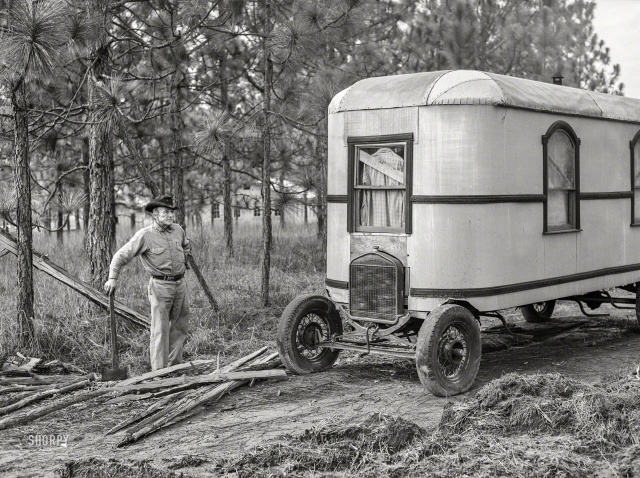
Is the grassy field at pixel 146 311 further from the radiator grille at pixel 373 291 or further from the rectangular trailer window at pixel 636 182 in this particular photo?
the rectangular trailer window at pixel 636 182

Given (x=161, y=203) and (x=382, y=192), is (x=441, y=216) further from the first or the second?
(x=161, y=203)

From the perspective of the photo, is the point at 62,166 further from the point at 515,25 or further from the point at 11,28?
the point at 515,25

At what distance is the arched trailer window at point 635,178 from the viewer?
10.4 m

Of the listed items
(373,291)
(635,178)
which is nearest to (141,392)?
(373,291)

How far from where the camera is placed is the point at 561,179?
911cm

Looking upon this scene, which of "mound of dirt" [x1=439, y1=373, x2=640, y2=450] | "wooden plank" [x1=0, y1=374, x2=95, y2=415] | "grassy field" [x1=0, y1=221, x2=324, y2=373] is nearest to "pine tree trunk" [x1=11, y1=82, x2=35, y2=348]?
"grassy field" [x1=0, y1=221, x2=324, y2=373]

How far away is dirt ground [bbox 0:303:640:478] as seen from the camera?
226 inches

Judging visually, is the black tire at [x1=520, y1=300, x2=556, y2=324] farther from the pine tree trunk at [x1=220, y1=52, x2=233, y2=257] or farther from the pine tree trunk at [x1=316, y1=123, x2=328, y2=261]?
the pine tree trunk at [x1=220, y1=52, x2=233, y2=257]

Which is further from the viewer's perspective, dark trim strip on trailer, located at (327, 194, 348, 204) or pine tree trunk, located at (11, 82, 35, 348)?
pine tree trunk, located at (11, 82, 35, 348)

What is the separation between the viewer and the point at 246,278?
14.2 meters

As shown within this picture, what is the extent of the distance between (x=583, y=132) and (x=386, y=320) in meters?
3.27

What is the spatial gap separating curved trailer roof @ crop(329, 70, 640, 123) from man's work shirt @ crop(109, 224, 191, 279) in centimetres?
213

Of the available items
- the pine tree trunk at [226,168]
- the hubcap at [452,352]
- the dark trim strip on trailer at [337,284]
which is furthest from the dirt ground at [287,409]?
the pine tree trunk at [226,168]

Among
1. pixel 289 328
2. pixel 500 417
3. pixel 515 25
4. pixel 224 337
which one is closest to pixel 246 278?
pixel 224 337
